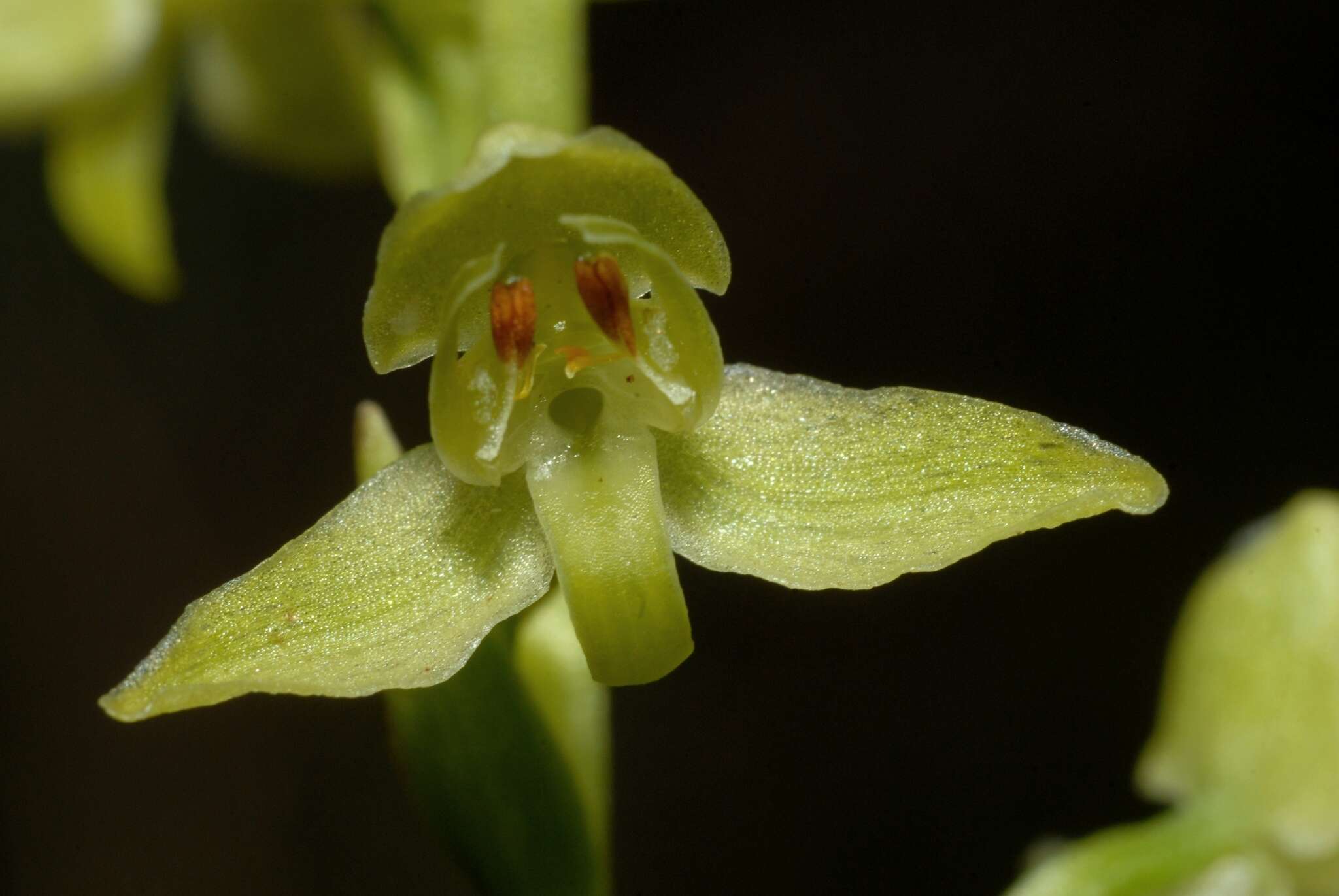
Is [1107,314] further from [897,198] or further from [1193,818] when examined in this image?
[1193,818]

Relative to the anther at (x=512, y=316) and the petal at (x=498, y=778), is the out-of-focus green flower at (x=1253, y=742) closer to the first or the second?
the petal at (x=498, y=778)

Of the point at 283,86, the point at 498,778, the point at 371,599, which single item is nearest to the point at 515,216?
the point at 371,599

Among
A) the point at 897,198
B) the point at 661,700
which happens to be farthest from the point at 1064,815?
the point at 897,198

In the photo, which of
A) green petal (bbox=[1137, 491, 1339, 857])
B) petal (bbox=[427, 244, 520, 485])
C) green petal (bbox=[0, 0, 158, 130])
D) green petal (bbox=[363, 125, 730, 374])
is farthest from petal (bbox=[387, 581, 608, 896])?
green petal (bbox=[0, 0, 158, 130])

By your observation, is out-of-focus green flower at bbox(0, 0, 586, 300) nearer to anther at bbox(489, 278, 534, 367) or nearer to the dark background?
anther at bbox(489, 278, 534, 367)

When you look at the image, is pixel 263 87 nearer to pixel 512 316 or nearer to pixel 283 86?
pixel 283 86

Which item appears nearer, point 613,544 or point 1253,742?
point 613,544

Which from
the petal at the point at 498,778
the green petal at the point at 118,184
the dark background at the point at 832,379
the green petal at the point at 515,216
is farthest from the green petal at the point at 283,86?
the petal at the point at 498,778
